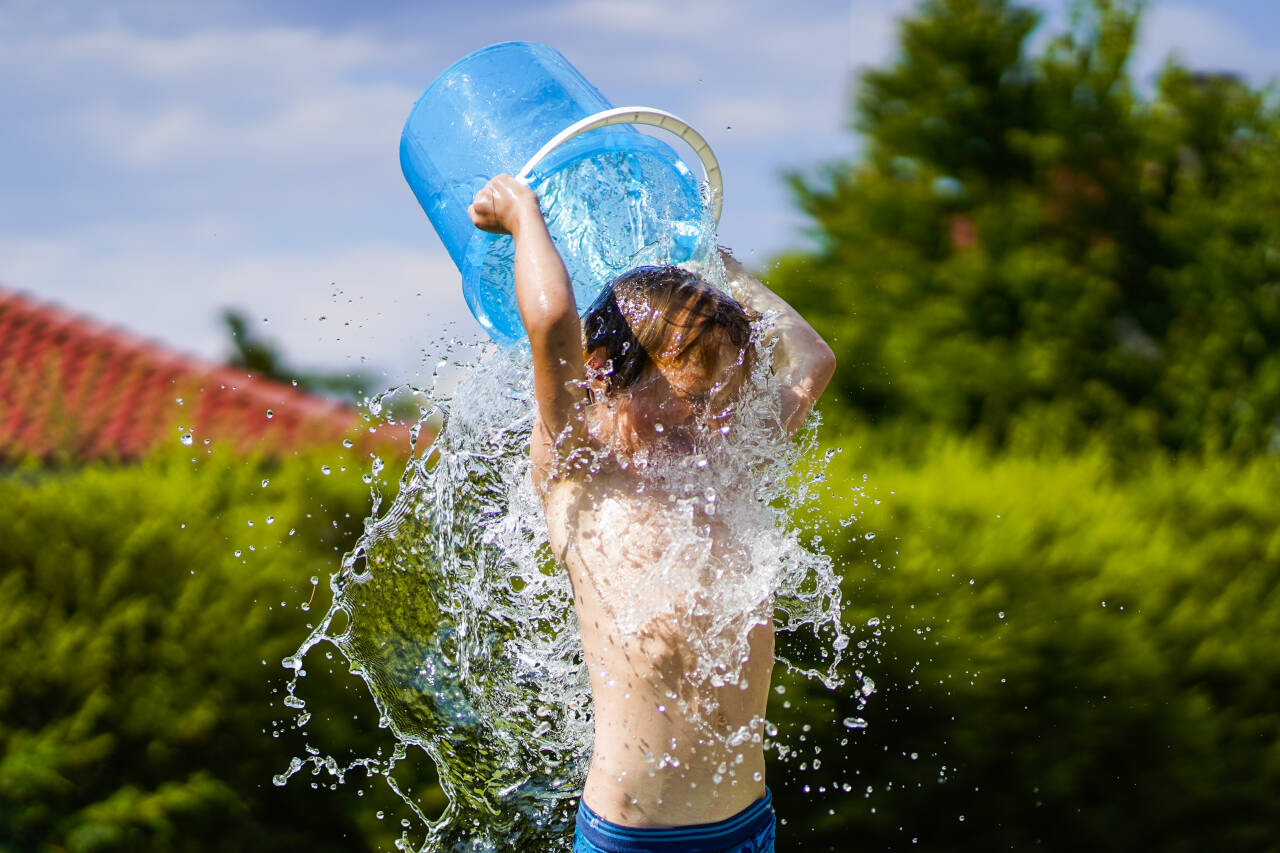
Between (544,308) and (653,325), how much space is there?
250 millimetres

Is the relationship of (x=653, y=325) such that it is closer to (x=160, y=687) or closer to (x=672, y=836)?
(x=672, y=836)

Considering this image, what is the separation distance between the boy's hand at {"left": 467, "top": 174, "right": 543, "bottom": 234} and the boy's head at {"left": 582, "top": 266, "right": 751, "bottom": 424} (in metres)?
0.23

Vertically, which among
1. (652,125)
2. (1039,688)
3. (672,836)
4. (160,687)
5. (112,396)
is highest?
(112,396)

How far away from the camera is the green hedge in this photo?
3.79m

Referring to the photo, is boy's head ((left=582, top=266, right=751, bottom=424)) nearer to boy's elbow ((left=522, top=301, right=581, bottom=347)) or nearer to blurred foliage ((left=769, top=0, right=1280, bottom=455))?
boy's elbow ((left=522, top=301, right=581, bottom=347))

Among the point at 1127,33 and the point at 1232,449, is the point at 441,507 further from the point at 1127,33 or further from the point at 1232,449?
the point at 1127,33

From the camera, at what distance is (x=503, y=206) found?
86.5 inches

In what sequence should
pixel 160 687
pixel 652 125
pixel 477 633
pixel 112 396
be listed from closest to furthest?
pixel 652 125 → pixel 477 633 → pixel 160 687 → pixel 112 396

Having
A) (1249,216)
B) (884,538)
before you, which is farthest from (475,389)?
(1249,216)

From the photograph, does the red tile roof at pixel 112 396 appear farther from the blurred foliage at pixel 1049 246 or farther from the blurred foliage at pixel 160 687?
the blurred foliage at pixel 1049 246

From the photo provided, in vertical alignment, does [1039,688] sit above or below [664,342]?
above

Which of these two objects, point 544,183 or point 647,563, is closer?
point 647,563

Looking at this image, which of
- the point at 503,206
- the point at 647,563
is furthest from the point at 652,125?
the point at 647,563

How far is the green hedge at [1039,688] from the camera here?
149 inches
